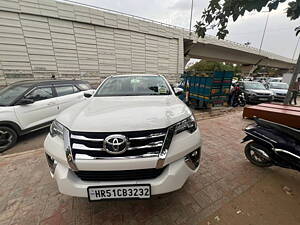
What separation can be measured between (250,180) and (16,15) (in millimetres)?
16225

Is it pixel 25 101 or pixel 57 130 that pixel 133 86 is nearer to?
pixel 57 130

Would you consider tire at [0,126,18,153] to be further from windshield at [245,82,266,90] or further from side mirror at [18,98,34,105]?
windshield at [245,82,266,90]

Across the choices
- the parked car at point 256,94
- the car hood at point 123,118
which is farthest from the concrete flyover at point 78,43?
the car hood at point 123,118

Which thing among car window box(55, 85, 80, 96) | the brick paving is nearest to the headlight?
the brick paving

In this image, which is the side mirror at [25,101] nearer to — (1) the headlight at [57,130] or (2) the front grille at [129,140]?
(1) the headlight at [57,130]

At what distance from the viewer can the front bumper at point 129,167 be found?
48.4 inches

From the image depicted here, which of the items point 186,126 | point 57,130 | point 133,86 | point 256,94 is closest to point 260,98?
point 256,94

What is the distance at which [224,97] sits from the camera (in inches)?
280

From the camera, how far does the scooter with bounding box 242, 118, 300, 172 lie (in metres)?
2.01

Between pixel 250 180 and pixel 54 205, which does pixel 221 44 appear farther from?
pixel 54 205

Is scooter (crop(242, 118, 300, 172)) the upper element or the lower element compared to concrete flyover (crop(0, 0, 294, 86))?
lower

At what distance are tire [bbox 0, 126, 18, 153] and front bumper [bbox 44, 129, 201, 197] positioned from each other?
9.49ft

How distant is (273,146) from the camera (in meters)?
2.15

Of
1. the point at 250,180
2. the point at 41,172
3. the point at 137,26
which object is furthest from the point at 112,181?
the point at 137,26
